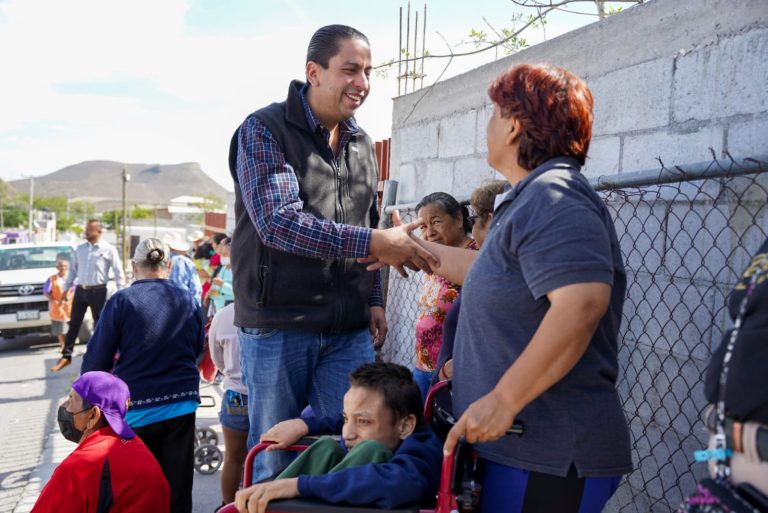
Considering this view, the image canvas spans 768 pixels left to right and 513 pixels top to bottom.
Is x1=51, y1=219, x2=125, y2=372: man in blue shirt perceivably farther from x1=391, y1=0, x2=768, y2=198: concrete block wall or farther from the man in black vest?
the man in black vest

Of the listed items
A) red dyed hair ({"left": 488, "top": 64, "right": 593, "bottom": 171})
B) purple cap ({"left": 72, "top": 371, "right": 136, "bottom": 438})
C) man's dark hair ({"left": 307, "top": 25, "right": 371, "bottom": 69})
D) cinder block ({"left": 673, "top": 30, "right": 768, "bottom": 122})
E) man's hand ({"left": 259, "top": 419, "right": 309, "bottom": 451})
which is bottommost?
purple cap ({"left": 72, "top": 371, "right": 136, "bottom": 438})

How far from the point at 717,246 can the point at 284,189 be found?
5.54ft

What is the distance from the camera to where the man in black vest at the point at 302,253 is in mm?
2773

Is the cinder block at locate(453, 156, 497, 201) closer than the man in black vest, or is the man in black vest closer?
the man in black vest

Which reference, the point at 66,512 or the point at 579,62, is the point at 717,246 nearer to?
Answer: the point at 579,62

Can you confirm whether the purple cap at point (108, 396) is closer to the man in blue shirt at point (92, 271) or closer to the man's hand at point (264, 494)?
the man's hand at point (264, 494)

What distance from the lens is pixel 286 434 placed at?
2.41 meters

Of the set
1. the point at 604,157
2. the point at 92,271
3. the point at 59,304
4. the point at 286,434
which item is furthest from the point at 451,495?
the point at 59,304

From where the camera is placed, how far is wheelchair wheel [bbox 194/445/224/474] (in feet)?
18.4

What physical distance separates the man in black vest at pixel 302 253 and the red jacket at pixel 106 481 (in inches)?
22.2

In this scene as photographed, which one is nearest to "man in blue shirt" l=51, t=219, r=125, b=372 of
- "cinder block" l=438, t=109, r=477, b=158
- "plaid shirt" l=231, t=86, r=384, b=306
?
"cinder block" l=438, t=109, r=477, b=158

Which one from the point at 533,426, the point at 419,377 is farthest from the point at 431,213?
the point at 533,426

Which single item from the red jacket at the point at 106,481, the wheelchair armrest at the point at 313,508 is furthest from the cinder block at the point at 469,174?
the wheelchair armrest at the point at 313,508

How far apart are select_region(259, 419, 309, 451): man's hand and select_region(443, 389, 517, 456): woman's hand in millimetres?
809
